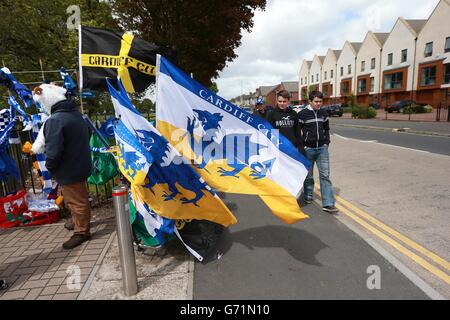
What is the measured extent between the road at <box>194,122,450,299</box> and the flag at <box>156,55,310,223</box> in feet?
2.37

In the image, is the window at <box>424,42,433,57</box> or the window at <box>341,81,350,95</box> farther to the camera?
the window at <box>341,81,350,95</box>

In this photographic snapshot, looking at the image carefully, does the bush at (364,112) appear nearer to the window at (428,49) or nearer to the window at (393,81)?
the window at (428,49)

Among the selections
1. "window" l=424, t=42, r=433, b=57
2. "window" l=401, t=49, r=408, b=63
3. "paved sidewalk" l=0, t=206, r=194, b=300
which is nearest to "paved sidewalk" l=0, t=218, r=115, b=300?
"paved sidewalk" l=0, t=206, r=194, b=300

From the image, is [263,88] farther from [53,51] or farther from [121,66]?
[121,66]

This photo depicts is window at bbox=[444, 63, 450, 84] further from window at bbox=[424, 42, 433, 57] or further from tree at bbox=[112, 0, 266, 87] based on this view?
tree at bbox=[112, 0, 266, 87]

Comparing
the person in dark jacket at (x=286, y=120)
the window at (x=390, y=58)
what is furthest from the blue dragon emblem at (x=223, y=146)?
the window at (x=390, y=58)

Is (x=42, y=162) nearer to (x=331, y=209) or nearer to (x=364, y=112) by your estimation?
(x=331, y=209)

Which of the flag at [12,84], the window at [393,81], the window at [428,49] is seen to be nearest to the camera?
the flag at [12,84]

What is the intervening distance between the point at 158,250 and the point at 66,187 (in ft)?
4.80

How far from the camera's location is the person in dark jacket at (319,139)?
505 cm

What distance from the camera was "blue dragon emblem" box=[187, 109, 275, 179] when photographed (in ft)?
11.6

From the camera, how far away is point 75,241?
4027mm

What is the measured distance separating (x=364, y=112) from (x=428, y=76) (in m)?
14.5
